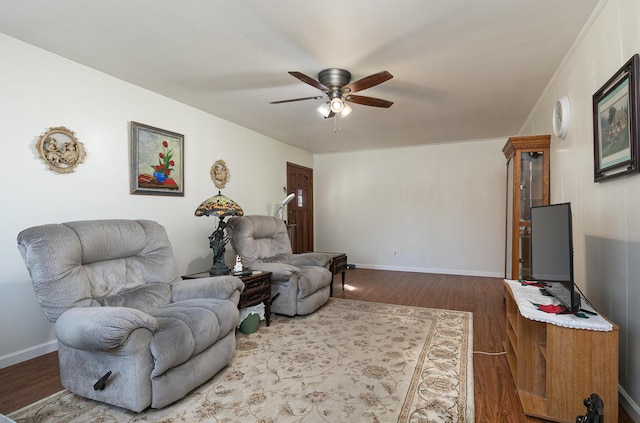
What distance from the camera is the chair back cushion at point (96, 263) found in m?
1.93

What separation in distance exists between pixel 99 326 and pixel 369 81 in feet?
7.90

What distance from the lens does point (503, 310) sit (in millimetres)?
3834

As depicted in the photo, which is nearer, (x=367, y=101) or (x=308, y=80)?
(x=308, y=80)

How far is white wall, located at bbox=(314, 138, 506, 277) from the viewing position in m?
5.81

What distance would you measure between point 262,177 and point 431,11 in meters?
3.79

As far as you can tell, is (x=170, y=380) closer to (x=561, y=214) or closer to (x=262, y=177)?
(x=561, y=214)

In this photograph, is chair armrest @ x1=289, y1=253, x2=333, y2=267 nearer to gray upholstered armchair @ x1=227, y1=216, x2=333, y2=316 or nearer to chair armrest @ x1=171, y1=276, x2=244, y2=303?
gray upholstered armchair @ x1=227, y1=216, x2=333, y2=316

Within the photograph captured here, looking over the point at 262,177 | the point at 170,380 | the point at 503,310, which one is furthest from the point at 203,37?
the point at 503,310

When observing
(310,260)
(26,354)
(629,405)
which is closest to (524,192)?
(629,405)

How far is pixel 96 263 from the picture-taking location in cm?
228

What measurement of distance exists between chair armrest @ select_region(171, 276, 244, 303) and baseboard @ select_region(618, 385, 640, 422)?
100 inches

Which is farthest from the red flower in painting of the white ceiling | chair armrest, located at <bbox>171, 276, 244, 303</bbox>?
chair armrest, located at <bbox>171, 276, 244, 303</bbox>

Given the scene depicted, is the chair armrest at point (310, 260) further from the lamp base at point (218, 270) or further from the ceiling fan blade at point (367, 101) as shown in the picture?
the ceiling fan blade at point (367, 101)

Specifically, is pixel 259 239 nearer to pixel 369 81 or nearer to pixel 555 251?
pixel 369 81
